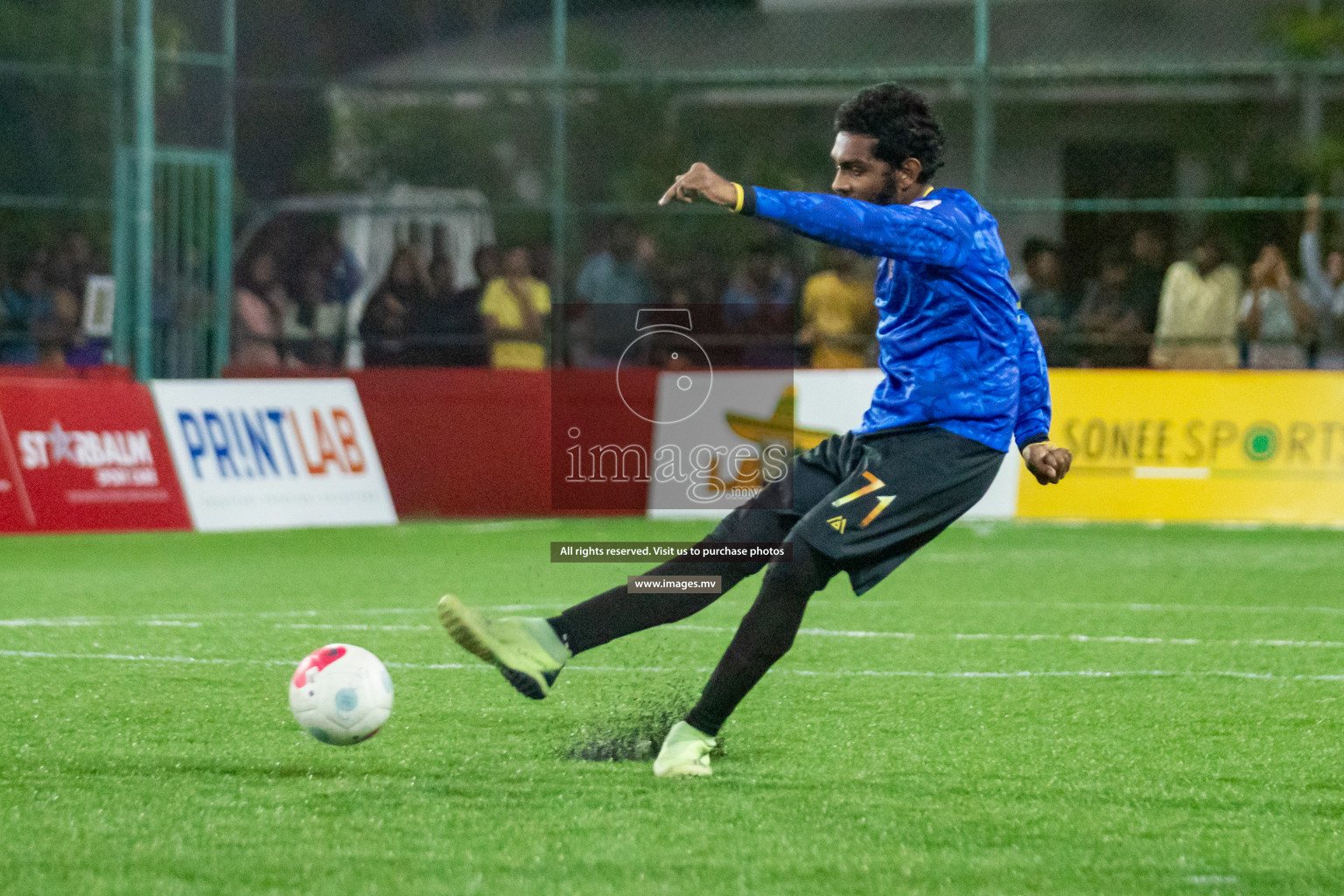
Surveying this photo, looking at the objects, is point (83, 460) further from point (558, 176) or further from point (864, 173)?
point (864, 173)

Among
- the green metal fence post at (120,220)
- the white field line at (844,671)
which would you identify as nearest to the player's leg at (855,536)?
the white field line at (844,671)

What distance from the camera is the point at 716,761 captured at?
5504mm

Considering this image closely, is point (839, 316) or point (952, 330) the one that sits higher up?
point (952, 330)

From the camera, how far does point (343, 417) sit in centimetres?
1376

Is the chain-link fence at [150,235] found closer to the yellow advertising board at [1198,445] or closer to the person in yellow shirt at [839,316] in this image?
the person in yellow shirt at [839,316]

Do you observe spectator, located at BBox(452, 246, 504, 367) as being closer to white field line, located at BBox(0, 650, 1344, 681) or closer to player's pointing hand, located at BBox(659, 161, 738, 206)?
white field line, located at BBox(0, 650, 1344, 681)

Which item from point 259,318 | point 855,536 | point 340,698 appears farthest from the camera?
point 259,318

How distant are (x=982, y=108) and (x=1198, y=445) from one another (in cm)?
333

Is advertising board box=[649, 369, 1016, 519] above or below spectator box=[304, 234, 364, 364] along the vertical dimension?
below

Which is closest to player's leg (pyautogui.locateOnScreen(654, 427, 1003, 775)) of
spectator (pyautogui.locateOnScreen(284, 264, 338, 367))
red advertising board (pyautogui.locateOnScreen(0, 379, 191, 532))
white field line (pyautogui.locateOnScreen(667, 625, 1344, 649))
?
white field line (pyautogui.locateOnScreen(667, 625, 1344, 649))

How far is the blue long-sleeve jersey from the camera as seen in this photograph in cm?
505

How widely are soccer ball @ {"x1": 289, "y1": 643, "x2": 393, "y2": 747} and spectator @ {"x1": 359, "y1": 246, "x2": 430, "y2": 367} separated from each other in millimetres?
10107

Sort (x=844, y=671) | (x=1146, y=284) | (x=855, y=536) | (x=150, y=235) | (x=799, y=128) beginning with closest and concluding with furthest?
(x=855, y=536), (x=844, y=671), (x=150, y=235), (x=1146, y=284), (x=799, y=128)

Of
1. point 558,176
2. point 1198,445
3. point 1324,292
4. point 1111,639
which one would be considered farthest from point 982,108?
point 1111,639
